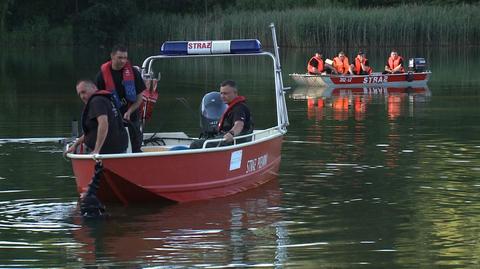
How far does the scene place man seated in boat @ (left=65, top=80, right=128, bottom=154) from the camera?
12.3 metres

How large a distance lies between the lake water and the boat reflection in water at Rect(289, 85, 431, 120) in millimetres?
276

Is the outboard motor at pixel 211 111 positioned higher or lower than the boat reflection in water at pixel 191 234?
higher

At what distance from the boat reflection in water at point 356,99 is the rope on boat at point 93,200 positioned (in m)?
12.4

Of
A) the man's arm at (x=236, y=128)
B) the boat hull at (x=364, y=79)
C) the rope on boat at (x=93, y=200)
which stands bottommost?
the rope on boat at (x=93, y=200)

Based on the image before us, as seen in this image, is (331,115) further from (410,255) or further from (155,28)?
(155,28)

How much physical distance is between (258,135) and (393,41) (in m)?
44.9

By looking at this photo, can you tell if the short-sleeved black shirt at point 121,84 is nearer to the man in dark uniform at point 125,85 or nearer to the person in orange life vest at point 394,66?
the man in dark uniform at point 125,85

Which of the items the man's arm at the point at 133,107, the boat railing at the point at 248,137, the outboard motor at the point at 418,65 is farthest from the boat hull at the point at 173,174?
the outboard motor at the point at 418,65

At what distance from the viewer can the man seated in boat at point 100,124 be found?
484 inches

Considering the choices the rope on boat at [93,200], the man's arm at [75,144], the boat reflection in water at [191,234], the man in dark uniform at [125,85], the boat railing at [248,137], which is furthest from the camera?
the man in dark uniform at [125,85]

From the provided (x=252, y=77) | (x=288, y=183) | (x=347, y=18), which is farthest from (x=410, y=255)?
(x=347, y=18)

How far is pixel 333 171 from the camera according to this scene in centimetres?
1602

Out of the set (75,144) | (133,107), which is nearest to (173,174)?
(75,144)

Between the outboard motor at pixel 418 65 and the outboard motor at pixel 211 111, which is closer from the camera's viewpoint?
the outboard motor at pixel 211 111
